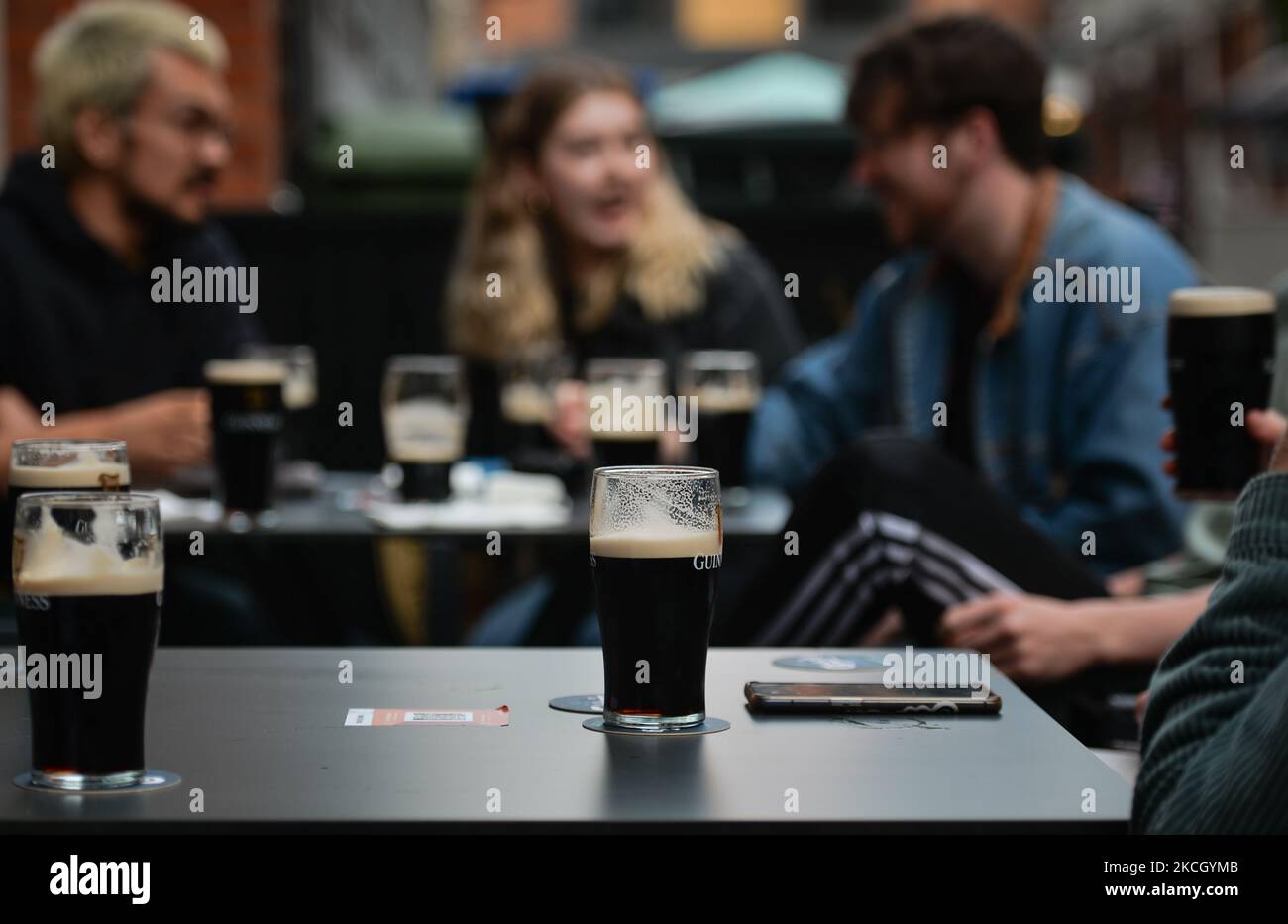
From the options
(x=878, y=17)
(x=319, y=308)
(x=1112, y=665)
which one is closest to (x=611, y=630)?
(x=1112, y=665)

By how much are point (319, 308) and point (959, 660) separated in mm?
3875

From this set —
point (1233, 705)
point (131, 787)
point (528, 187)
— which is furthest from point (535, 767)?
point (528, 187)

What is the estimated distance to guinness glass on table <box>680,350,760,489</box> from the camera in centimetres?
279

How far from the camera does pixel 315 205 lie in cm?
562

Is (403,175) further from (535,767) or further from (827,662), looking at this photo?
(535,767)

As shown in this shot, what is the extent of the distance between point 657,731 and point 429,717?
166 millimetres

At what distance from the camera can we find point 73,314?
329 centimetres

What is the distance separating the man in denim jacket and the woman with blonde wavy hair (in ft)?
1.42

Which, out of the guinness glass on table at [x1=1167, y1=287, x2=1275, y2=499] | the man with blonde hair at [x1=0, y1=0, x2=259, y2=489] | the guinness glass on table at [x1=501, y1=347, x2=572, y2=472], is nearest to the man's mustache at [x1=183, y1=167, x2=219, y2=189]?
the man with blonde hair at [x1=0, y1=0, x2=259, y2=489]

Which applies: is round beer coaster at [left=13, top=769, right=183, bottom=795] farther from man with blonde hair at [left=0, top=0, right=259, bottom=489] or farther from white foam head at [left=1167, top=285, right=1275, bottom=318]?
man with blonde hair at [left=0, top=0, right=259, bottom=489]

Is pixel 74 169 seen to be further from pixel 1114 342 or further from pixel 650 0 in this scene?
pixel 650 0

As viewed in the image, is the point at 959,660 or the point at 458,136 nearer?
the point at 959,660
